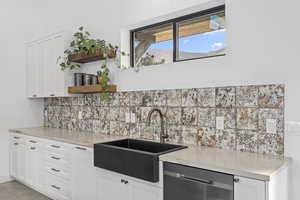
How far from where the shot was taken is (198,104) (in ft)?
7.91

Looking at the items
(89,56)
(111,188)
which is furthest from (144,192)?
(89,56)

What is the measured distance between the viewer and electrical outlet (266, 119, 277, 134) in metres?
1.95

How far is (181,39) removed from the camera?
109 inches

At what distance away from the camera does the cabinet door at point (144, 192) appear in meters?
1.98

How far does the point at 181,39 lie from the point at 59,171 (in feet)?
7.26

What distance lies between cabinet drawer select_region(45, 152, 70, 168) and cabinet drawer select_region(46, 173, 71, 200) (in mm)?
190

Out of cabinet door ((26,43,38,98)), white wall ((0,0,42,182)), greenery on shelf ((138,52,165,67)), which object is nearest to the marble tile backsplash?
greenery on shelf ((138,52,165,67))

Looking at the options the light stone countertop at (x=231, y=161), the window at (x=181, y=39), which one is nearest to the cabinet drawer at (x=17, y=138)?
the window at (x=181, y=39)

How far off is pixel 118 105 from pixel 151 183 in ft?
4.50

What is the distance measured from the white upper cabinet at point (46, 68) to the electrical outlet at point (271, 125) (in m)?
2.68

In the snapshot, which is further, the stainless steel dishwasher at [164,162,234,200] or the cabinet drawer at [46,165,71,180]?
the cabinet drawer at [46,165,71,180]

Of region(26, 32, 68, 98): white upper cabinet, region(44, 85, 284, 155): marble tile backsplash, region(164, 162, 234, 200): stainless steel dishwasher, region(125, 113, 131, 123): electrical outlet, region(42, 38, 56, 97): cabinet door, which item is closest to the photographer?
region(164, 162, 234, 200): stainless steel dishwasher

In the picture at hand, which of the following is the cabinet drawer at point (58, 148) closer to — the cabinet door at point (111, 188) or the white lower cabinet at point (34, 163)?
the white lower cabinet at point (34, 163)

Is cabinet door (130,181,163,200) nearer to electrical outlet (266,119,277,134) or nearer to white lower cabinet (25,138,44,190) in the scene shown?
electrical outlet (266,119,277,134)
